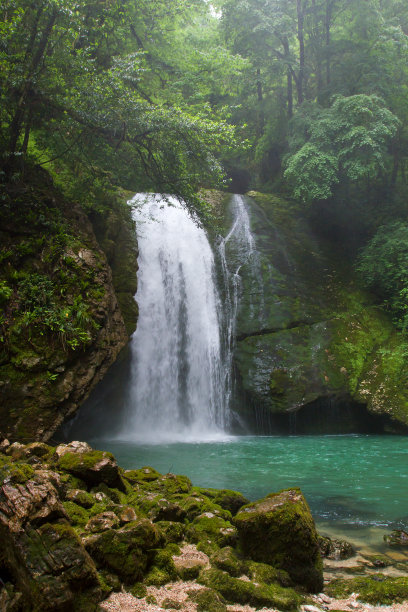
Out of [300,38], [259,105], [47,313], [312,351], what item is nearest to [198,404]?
[312,351]

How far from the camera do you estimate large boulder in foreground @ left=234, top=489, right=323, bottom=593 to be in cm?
334

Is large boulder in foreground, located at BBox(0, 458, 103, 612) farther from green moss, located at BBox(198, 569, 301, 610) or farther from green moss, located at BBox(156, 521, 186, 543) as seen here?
green moss, located at BBox(156, 521, 186, 543)

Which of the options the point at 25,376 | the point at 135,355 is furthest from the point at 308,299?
the point at 25,376

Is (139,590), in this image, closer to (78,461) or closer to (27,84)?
(78,461)

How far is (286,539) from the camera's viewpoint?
3445mm

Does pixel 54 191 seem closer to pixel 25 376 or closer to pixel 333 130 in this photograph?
pixel 25 376

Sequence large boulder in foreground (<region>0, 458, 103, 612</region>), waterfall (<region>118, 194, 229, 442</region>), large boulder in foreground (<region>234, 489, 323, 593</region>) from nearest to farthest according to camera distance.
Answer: large boulder in foreground (<region>0, 458, 103, 612</region>), large boulder in foreground (<region>234, 489, 323, 593</region>), waterfall (<region>118, 194, 229, 442</region>)

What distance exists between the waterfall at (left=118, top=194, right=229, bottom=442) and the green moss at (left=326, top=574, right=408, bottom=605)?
8.03m

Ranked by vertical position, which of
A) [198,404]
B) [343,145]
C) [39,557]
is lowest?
[39,557]

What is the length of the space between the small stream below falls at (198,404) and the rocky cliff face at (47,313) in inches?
79.9

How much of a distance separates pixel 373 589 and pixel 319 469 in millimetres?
4583

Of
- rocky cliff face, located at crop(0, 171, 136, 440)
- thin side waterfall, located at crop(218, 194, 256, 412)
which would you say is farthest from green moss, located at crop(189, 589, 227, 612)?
thin side waterfall, located at crop(218, 194, 256, 412)

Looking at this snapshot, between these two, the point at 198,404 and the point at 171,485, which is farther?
the point at 198,404

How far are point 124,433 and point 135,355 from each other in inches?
90.9
